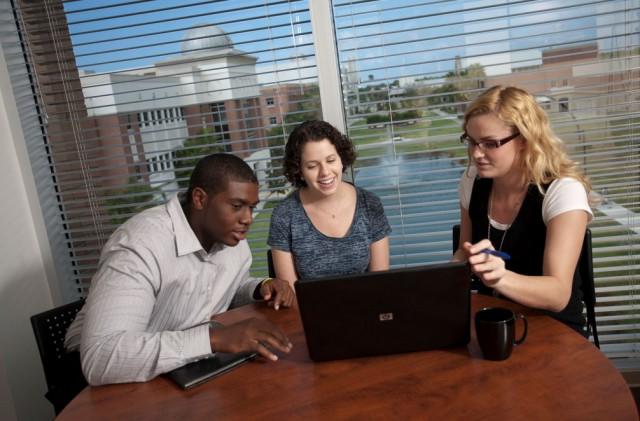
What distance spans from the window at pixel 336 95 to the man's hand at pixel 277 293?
2.90 feet

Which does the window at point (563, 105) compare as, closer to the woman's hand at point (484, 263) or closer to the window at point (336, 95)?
the window at point (336, 95)

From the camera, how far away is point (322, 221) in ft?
7.01

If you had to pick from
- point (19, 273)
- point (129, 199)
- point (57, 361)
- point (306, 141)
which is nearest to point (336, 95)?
point (306, 141)

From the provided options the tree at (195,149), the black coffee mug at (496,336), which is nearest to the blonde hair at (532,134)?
the black coffee mug at (496,336)

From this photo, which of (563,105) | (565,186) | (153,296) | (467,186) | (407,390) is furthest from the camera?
(563,105)

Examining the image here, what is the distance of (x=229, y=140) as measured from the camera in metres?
2.57

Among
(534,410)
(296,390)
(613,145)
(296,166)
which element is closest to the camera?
(534,410)

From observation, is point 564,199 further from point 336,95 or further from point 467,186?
point 336,95

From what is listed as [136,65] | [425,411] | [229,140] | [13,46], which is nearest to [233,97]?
[229,140]

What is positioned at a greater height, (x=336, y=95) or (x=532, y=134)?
(x=336, y=95)

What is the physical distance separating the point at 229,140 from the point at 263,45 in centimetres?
49

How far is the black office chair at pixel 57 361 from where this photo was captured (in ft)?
5.35

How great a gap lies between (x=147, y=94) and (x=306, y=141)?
3.17 ft

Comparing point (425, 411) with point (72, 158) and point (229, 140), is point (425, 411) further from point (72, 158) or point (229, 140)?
point (72, 158)
